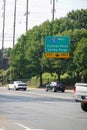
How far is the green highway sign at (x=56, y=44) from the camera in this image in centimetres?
6440

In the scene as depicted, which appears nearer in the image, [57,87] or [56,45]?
[56,45]

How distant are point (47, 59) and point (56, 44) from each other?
64.9ft

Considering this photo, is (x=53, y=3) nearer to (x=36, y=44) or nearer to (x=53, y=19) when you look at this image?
(x=53, y=19)

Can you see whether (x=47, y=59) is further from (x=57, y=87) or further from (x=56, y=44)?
(x=56, y=44)

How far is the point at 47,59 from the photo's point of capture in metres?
84.6

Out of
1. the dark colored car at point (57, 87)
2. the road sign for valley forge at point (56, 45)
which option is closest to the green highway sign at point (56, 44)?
the road sign for valley forge at point (56, 45)

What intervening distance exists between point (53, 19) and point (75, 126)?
256 ft

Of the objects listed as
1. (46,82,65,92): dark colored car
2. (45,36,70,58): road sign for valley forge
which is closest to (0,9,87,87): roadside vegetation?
(46,82,65,92): dark colored car

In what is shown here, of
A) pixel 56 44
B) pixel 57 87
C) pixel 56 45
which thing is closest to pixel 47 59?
pixel 57 87

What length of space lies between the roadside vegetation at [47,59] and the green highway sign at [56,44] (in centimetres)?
1140

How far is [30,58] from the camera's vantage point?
8938cm

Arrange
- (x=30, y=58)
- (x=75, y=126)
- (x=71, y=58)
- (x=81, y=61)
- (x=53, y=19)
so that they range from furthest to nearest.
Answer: (x=53, y=19), (x=30, y=58), (x=71, y=58), (x=81, y=61), (x=75, y=126)

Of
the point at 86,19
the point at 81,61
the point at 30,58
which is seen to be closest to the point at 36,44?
the point at 30,58

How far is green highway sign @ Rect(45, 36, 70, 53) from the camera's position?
64.4 m
